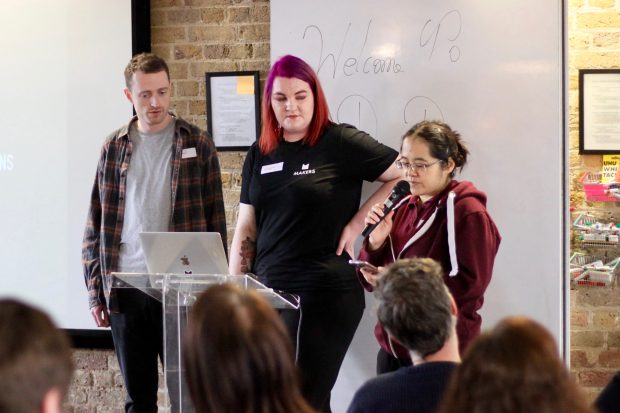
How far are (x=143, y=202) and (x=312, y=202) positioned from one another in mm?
735

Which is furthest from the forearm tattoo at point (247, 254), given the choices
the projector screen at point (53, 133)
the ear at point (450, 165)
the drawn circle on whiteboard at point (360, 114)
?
the projector screen at point (53, 133)

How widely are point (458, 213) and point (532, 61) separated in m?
0.92

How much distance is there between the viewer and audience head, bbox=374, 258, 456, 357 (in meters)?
1.88

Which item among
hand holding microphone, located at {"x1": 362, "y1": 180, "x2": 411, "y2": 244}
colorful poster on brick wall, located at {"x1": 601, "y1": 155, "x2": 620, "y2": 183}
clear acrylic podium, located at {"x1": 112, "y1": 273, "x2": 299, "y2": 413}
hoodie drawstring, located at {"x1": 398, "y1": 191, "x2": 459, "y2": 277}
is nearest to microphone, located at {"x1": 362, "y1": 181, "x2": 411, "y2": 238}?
hand holding microphone, located at {"x1": 362, "y1": 180, "x2": 411, "y2": 244}

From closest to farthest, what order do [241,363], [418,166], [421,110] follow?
[241,363]
[418,166]
[421,110]

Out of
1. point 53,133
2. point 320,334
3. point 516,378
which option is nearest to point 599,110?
point 320,334

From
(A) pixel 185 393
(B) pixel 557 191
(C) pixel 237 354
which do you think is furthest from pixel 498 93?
(C) pixel 237 354

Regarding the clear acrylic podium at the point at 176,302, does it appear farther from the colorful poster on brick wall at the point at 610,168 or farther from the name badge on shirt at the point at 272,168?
the colorful poster on brick wall at the point at 610,168

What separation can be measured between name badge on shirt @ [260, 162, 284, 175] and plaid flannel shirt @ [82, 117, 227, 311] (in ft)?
0.85

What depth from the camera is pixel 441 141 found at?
2.90 metres

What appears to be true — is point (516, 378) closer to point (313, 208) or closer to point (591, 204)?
point (313, 208)

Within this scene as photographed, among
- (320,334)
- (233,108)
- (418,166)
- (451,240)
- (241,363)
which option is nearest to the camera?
(241,363)

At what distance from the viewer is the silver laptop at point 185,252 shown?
9.15ft

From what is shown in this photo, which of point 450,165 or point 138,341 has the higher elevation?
point 450,165
